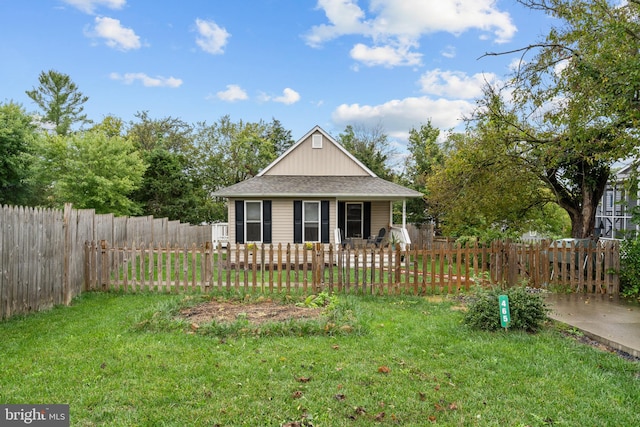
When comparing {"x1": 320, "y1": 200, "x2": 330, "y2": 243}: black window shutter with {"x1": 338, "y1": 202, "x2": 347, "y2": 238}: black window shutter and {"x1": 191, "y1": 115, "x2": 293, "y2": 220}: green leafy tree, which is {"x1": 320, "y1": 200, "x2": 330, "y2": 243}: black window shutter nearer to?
{"x1": 338, "y1": 202, "x2": 347, "y2": 238}: black window shutter

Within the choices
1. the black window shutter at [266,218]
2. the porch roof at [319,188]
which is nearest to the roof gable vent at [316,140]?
the porch roof at [319,188]

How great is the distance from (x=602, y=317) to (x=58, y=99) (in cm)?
4717

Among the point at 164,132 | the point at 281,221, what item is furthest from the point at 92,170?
the point at 164,132

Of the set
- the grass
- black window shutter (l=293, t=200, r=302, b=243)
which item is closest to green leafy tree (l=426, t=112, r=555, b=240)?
black window shutter (l=293, t=200, r=302, b=243)

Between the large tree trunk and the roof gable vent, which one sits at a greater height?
the roof gable vent

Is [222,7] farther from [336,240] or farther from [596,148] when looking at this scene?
[596,148]

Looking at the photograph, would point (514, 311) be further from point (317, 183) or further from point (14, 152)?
point (14, 152)

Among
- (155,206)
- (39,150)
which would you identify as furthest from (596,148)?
(39,150)

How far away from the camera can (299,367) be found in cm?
430

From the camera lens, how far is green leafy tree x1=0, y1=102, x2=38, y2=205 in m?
20.7

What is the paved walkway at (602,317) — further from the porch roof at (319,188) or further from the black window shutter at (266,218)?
the black window shutter at (266,218)

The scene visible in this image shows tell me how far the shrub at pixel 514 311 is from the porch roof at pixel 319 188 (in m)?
9.30

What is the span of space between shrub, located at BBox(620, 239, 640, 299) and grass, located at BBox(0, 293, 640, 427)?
4413 millimetres

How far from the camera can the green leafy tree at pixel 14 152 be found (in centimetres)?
2067
